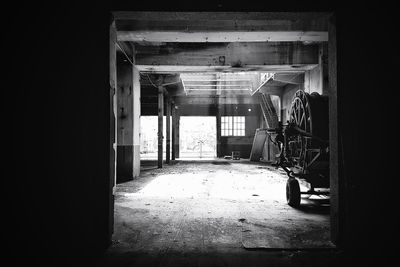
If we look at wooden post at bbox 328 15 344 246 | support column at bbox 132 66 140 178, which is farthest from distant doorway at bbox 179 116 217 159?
wooden post at bbox 328 15 344 246

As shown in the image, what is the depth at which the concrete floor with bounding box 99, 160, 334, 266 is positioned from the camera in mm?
2898

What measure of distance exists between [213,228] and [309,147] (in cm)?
266

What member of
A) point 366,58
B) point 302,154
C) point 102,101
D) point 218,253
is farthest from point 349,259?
point 102,101

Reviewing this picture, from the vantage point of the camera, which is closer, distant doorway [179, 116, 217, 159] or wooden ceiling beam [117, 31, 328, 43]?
wooden ceiling beam [117, 31, 328, 43]

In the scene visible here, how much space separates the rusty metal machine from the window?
15.5m

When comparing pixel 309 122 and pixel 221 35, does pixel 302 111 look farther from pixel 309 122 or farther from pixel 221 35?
pixel 221 35

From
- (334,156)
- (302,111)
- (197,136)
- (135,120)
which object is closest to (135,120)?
(135,120)

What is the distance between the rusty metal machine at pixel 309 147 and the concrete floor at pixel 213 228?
1.32 ft

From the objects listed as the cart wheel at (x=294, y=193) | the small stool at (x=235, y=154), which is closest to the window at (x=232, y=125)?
the small stool at (x=235, y=154)

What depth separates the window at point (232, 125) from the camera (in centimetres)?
2129

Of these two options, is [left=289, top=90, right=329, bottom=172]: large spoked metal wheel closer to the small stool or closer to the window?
the small stool

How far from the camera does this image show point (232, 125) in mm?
21312

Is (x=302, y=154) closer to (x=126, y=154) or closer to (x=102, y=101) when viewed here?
(x=102, y=101)

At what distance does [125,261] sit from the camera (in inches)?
109
